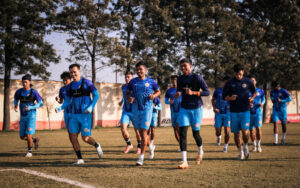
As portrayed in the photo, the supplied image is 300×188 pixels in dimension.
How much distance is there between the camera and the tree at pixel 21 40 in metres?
23.2

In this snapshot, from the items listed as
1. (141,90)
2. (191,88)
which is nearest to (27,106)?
(141,90)

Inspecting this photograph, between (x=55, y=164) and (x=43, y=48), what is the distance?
64.9 ft

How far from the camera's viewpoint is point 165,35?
3266cm

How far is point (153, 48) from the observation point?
32.0m

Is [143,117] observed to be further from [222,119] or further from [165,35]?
[165,35]

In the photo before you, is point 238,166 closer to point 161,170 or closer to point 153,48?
point 161,170

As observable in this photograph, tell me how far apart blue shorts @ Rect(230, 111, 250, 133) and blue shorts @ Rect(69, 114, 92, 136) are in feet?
12.7

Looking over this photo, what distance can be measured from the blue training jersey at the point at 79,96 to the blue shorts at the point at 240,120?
3830mm

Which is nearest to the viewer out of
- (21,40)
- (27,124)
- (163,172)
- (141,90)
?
(163,172)

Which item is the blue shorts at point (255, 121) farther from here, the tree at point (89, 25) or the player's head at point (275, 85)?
the tree at point (89, 25)

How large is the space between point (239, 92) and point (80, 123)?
4.26m

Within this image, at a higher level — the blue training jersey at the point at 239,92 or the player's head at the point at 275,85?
the player's head at the point at 275,85

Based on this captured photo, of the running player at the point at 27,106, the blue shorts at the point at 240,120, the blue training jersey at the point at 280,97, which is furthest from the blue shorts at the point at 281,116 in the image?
the running player at the point at 27,106

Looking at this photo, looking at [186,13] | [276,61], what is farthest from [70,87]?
[276,61]
